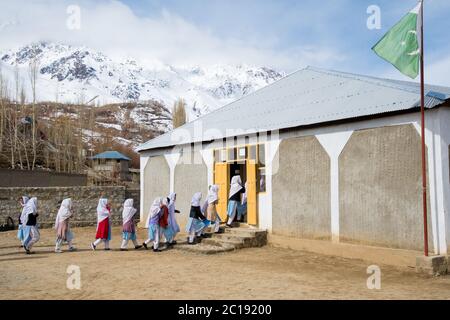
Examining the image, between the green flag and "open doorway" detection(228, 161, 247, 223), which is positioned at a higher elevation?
the green flag

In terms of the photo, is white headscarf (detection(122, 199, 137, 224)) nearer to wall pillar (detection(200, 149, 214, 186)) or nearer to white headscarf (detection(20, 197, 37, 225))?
Result: white headscarf (detection(20, 197, 37, 225))

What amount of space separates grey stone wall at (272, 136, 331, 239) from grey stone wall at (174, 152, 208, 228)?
326 centimetres

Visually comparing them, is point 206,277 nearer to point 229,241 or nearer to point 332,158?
point 229,241

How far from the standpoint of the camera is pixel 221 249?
1166cm

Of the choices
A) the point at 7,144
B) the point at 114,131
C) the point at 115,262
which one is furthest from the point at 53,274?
the point at 114,131

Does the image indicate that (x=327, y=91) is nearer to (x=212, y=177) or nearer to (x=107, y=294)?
(x=212, y=177)

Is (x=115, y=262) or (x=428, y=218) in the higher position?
(x=428, y=218)

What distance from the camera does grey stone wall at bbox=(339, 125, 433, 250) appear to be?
939 cm

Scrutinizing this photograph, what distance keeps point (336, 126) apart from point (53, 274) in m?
6.93

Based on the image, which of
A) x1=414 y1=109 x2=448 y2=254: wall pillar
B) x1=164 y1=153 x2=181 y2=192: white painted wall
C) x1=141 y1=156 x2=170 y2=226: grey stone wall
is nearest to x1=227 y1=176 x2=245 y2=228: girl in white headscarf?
x1=164 y1=153 x2=181 y2=192: white painted wall

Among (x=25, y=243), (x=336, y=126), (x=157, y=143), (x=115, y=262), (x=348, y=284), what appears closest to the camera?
(x=348, y=284)

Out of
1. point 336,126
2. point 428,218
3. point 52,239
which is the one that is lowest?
point 52,239

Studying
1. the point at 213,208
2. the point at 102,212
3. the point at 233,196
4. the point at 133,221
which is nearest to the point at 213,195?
the point at 213,208

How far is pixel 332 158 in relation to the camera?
36.2 feet
